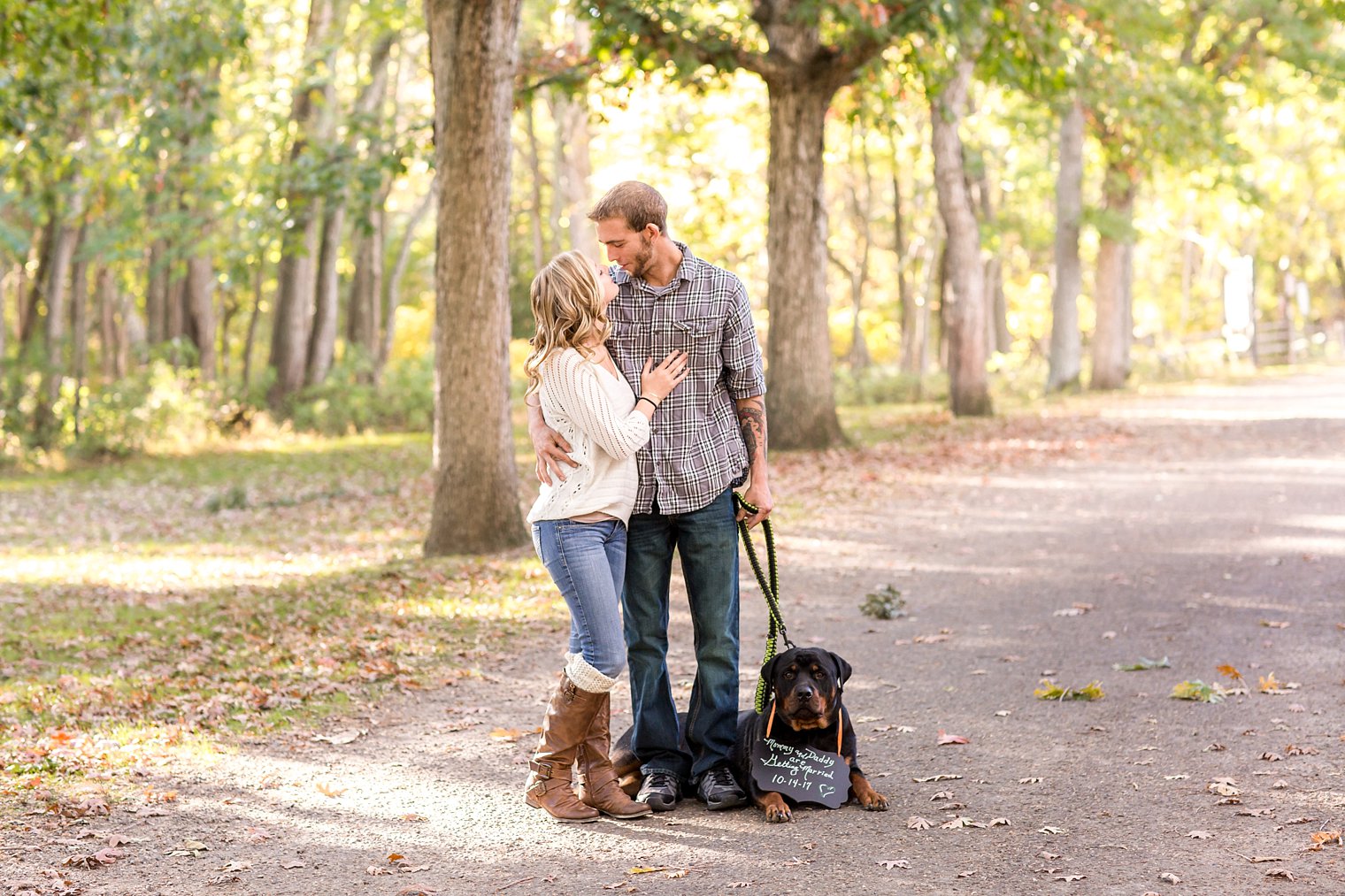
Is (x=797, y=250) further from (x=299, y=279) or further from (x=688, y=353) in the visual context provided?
(x=688, y=353)

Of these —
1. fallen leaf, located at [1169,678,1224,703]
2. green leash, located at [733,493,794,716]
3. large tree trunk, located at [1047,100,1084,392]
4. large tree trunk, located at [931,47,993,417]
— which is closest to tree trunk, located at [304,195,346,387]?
large tree trunk, located at [931,47,993,417]

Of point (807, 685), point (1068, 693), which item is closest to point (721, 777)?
point (807, 685)

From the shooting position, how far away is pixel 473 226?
35.8 ft

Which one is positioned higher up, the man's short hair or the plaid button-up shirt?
the man's short hair

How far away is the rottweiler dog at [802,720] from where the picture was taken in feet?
16.3

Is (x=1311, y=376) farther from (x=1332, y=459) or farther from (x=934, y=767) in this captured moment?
(x=934, y=767)

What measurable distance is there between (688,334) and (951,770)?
2105 mm

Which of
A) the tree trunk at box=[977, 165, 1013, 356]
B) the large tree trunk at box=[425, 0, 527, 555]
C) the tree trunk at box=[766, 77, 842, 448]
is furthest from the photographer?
the tree trunk at box=[977, 165, 1013, 356]

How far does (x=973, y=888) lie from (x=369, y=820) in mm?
2305

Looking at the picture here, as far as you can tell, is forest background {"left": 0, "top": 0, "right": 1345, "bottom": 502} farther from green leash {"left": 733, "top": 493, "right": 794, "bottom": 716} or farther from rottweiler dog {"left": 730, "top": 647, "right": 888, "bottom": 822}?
rottweiler dog {"left": 730, "top": 647, "right": 888, "bottom": 822}

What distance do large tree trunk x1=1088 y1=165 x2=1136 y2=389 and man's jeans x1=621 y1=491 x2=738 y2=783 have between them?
27.4m

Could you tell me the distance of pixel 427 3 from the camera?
1102 cm

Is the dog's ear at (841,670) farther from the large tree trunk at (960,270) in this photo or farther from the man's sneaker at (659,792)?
the large tree trunk at (960,270)

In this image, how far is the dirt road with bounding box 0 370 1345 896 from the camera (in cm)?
465
